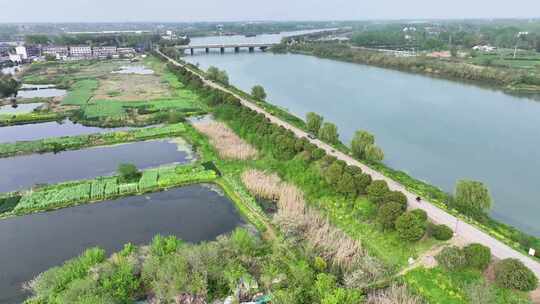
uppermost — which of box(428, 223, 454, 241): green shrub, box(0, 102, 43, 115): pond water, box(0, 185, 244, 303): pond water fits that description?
box(0, 102, 43, 115): pond water

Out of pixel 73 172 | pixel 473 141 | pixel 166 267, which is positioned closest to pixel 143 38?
pixel 73 172

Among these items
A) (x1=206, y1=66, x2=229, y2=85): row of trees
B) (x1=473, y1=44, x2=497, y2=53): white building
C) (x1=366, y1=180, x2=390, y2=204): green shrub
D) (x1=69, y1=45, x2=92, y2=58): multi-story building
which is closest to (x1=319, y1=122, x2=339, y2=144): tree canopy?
(x1=366, y1=180, x2=390, y2=204): green shrub

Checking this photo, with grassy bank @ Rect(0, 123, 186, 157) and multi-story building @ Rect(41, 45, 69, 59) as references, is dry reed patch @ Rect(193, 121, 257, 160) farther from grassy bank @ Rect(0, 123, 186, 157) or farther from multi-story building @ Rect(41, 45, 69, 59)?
multi-story building @ Rect(41, 45, 69, 59)

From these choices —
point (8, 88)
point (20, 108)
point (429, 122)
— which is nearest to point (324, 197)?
point (429, 122)

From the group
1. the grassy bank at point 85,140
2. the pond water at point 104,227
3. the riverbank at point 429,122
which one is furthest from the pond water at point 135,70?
the pond water at point 104,227

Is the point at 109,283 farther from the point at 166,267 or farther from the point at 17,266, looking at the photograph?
the point at 17,266
